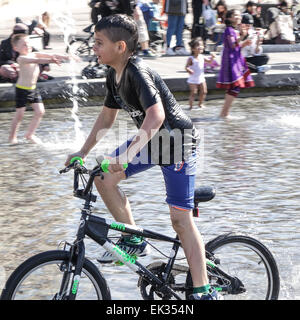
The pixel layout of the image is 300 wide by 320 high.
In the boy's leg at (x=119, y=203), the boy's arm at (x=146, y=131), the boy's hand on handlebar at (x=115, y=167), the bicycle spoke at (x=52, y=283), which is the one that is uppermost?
the boy's arm at (x=146, y=131)

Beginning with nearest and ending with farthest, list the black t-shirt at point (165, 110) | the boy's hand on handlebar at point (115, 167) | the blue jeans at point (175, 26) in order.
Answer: the boy's hand on handlebar at point (115, 167), the black t-shirt at point (165, 110), the blue jeans at point (175, 26)

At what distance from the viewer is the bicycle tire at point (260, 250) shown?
466 centimetres

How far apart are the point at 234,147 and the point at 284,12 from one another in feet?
41.6

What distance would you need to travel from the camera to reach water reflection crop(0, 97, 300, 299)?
19.8 ft

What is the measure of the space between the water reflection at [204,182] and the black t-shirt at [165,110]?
1058 millimetres

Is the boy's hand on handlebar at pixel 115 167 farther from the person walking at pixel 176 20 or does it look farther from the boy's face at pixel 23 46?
the person walking at pixel 176 20

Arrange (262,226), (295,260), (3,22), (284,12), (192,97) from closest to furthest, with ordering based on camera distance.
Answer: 1. (295,260)
2. (262,226)
3. (192,97)
4. (284,12)
5. (3,22)

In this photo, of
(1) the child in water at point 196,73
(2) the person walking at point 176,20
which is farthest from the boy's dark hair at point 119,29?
(2) the person walking at point 176,20

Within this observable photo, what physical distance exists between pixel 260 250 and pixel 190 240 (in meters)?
0.51

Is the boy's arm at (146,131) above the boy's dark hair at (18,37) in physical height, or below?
above

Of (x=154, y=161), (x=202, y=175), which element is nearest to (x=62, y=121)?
(x=202, y=175)

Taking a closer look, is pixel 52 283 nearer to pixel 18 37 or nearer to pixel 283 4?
pixel 18 37
